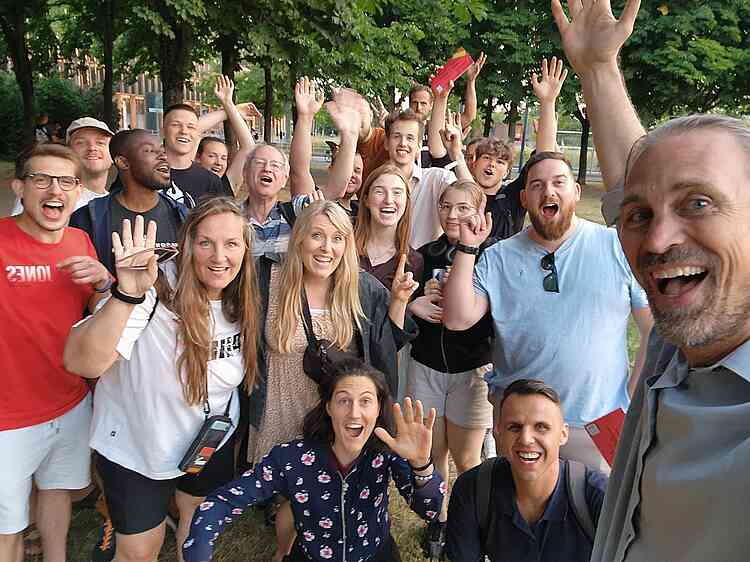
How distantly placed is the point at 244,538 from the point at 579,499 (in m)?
2.02

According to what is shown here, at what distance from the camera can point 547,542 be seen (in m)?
2.25

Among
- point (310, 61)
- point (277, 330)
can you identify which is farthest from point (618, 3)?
point (277, 330)

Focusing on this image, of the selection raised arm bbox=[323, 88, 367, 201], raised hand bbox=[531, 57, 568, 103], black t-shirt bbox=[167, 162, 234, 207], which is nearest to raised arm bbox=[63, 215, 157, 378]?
raised arm bbox=[323, 88, 367, 201]

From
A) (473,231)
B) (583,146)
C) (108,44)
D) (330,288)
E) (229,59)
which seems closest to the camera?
(473,231)

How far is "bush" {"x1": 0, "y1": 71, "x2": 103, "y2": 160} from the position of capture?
2450 centimetres

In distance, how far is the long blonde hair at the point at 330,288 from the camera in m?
2.71

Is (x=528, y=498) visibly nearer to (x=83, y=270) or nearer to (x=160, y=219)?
(x=83, y=270)

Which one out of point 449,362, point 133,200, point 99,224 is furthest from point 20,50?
point 449,362

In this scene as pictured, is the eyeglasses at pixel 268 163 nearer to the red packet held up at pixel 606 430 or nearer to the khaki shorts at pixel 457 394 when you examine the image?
the khaki shorts at pixel 457 394

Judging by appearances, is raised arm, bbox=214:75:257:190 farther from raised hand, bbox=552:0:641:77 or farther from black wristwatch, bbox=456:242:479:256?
raised hand, bbox=552:0:641:77

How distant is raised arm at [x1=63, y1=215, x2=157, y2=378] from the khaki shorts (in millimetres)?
1618

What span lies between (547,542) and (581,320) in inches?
35.7

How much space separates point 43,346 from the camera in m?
2.49

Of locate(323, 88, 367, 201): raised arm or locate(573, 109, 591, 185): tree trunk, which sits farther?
locate(573, 109, 591, 185): tree trunk
